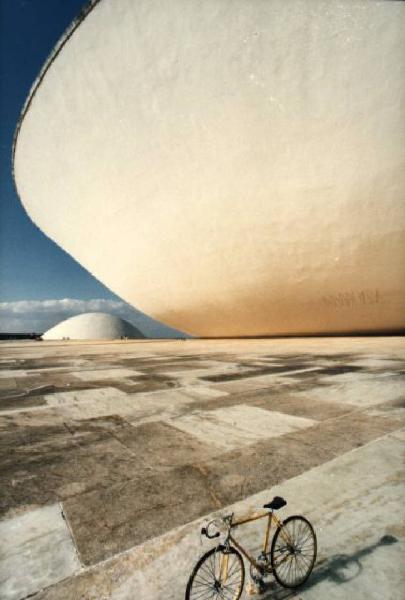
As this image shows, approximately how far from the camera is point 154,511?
188 cm

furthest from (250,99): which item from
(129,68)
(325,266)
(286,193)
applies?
(325,266)

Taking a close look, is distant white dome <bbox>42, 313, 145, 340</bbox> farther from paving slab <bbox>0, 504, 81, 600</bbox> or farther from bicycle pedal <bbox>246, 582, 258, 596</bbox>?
bicycle pedal <bbox>246, 582, 258, 596</bbox>

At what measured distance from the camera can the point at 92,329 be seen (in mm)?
43500

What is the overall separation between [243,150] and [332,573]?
42.2 feet

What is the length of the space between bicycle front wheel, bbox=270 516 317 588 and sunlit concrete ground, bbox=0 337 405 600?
0.05 m

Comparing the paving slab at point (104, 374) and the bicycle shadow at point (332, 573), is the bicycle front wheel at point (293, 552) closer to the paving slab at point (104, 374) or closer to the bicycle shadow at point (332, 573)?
the bicycle shadow at point (332, 573)

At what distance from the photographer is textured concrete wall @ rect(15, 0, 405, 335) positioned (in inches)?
399

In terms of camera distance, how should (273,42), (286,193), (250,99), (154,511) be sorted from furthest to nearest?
(286,193) < (250,99) < (273,42) < (154,511)

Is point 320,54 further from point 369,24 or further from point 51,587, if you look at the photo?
point 51,587

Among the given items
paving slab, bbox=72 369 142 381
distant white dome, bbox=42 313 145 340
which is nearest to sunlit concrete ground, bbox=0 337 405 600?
paving slab, bbox=72 369 142 381

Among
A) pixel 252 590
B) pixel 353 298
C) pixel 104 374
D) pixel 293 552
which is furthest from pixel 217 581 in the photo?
pixel 353 298

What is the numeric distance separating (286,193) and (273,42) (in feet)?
14.9

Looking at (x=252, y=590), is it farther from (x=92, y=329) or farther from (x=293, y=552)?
(x=92, y=329)

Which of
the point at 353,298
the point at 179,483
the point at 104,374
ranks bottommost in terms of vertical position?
the point at 179,483
